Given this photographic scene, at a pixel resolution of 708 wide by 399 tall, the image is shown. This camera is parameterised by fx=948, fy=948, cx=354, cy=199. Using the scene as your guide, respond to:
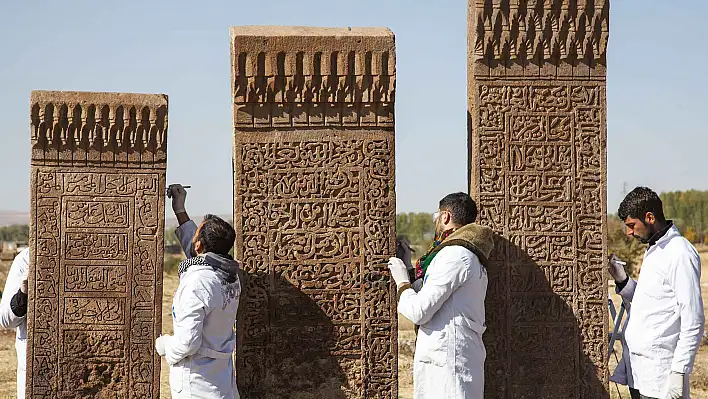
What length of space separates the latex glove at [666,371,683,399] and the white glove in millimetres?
1367

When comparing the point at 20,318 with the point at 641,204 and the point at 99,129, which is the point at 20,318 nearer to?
the point at 99,129

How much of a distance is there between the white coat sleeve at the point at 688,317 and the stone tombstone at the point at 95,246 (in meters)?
3.01

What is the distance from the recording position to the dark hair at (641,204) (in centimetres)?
455

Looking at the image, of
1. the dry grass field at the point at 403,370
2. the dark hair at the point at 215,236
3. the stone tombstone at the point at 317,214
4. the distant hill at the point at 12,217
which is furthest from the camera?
the distant hill at the point at 12,217

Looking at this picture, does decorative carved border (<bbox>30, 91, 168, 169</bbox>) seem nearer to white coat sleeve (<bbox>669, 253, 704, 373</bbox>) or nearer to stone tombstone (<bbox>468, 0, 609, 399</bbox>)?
stone tombstone (<bbox>468, 0, 609, 399</bbox>)

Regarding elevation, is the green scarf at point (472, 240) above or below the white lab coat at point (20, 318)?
above

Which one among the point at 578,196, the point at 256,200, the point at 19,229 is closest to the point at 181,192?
the point at 256,200

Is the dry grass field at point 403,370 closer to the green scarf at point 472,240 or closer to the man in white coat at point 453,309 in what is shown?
the man in white coat at point 453,309

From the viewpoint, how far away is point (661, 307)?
14.7ft

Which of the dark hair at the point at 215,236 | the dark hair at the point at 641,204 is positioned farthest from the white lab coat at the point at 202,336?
the dark hair at the point at 641,204

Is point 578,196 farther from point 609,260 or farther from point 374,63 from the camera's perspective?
point 374,63

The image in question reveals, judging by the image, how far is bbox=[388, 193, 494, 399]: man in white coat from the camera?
456cm

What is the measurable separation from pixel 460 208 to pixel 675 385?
4.30 feet

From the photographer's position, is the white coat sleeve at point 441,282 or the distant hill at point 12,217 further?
the distant hill at point 12,217
